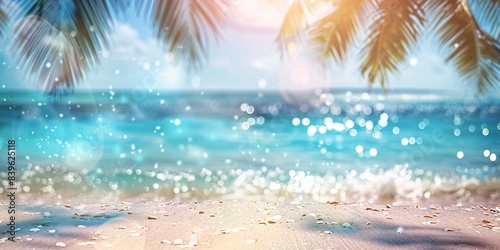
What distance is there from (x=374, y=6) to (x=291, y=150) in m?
14.7

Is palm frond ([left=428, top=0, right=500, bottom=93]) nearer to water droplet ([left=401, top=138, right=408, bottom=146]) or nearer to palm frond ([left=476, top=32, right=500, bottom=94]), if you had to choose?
palm frond ([left=476, top=32, right=500, bottom=94])

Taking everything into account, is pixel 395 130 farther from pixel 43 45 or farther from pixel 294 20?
pixel 43 45

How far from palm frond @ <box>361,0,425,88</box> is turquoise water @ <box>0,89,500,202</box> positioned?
1.01m

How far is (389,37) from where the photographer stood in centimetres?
602

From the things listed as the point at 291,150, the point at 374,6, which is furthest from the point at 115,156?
the point at 374,6

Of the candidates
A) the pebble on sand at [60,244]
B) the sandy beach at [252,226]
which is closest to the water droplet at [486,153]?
the sandy beach at [252,226]

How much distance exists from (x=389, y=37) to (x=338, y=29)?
610mm

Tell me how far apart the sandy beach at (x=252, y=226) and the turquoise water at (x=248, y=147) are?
4.01 feet

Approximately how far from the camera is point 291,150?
66.7 ft

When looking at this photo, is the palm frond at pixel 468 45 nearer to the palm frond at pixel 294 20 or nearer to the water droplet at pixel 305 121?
the palm frond at pixel 294 20

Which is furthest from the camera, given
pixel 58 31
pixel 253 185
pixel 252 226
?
pixel 253 185

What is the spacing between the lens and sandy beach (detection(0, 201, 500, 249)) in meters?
4.59

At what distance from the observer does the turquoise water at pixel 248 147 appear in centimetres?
1146

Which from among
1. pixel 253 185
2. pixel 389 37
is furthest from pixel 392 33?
pixel 253 185
